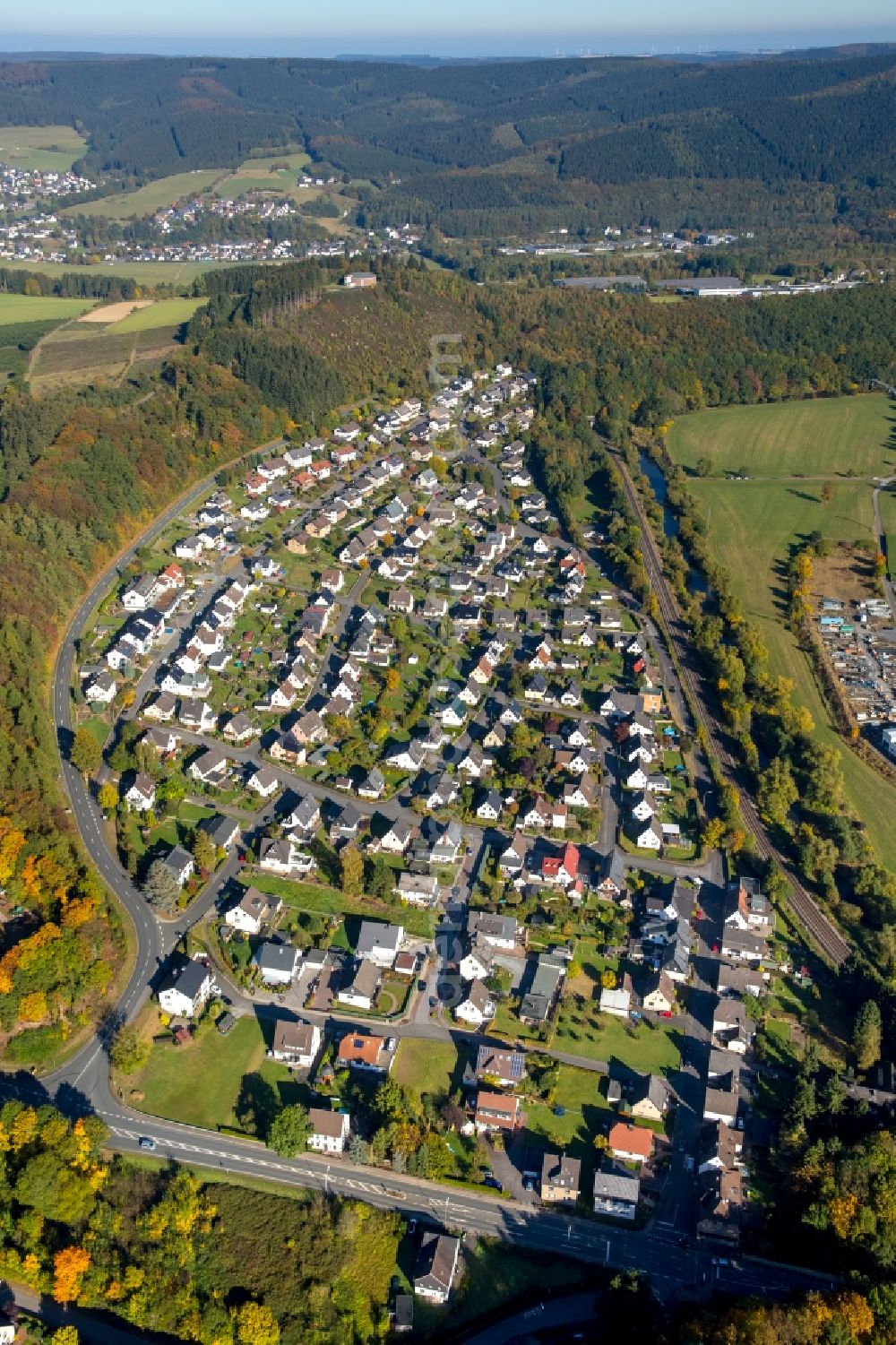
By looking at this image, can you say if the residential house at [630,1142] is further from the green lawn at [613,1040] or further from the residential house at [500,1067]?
the residential house at [500,1067]

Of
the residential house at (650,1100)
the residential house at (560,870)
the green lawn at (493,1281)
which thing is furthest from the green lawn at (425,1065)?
the residential house at (560,870)

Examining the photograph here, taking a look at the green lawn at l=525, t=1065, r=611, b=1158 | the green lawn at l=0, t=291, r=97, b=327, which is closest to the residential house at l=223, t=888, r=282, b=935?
the green lawn at l=525, t=1065, r=611, b=1158

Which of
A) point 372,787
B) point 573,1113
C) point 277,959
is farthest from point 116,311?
point 573,1113

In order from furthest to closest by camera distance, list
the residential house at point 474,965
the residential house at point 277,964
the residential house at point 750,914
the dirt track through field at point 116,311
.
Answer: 1. the dirt track through field at point 116,311
2. the residential house at point 750,914
3. the residential house at point 474,965
4. the residential house at point 277,964

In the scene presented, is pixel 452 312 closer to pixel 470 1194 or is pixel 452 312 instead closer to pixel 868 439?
pixel 868 439

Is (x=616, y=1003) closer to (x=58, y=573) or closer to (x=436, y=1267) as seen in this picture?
(x=436, y=1267)

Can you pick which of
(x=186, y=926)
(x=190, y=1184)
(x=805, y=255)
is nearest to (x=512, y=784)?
A: (x=186, y=926)
